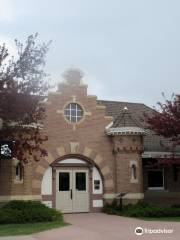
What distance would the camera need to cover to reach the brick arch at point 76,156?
2414 cm

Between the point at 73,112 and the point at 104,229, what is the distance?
894 centimetres

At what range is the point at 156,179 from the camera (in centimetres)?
2866

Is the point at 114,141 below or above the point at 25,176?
above

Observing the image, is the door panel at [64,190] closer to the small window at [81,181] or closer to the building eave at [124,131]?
the small window at [81,181]

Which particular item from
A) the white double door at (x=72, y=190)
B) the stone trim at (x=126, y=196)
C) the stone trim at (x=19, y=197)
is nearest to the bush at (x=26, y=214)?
the stone trim at (x=19, y=197)

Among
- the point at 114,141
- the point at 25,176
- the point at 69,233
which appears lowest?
the point at 69,233

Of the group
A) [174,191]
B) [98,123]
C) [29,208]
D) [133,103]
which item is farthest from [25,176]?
[133,103]

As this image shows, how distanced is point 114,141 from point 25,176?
525 cm

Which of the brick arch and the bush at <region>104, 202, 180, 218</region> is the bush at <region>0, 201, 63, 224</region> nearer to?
the brick arch

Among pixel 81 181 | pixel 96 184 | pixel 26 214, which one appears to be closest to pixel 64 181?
pixel 81 181

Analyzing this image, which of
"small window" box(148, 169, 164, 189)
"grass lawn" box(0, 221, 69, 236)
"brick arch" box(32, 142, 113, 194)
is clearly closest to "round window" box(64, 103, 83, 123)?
"brick arch" box(32, 142, 113, 194)

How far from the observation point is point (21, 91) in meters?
18.9

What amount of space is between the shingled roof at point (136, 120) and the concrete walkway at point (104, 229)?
19.2 ft

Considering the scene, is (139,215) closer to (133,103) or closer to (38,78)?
(38,78)
